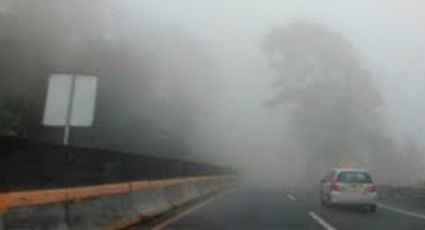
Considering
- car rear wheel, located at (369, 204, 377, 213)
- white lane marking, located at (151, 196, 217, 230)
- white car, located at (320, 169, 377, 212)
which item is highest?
white car, located at (320, 169, 377, 212)

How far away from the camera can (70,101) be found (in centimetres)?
1681

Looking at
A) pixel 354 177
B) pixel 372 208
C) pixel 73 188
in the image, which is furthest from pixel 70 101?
pixel 354 177

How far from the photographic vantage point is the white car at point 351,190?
111ft

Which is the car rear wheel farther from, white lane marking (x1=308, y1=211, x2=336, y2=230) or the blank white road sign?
the blank white road sign

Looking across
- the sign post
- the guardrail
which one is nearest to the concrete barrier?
the guardrail

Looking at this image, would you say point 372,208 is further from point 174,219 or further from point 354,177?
point 174,219

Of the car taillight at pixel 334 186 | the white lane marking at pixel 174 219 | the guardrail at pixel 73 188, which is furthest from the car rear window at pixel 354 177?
the guardrail at pixel 73 188

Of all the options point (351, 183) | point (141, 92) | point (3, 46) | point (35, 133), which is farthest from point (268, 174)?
point (351, 183)

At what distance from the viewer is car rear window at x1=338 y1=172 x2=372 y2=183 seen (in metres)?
34.8

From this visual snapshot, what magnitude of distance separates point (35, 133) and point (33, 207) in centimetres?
5022

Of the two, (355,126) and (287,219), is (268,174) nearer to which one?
(355,126)

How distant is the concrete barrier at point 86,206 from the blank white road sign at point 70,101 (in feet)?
4.21

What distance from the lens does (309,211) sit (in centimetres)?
3045

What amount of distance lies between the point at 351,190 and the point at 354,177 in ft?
3.02
